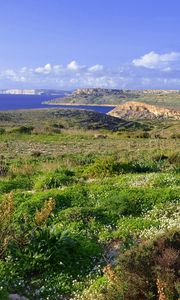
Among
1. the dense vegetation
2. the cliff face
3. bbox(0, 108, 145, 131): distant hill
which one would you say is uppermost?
the dense vegetation

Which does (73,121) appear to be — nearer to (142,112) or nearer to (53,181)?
(53,181)

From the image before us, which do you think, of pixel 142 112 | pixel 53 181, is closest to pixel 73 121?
pixel 53 181

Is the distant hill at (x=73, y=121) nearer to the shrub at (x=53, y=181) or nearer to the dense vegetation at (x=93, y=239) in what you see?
the shrub at (x=53, y=181)

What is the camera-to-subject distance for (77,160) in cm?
2311

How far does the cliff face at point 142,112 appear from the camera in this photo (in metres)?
157

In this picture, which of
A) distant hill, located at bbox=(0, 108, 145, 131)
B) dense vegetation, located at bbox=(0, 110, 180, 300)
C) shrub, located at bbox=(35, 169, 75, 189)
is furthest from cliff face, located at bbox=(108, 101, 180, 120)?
dense vegetation, located at bbox=(0, 110, 180, 300)

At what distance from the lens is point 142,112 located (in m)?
178

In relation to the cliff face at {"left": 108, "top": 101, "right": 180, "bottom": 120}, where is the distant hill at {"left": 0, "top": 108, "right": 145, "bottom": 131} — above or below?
above

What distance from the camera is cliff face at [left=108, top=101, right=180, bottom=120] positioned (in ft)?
516

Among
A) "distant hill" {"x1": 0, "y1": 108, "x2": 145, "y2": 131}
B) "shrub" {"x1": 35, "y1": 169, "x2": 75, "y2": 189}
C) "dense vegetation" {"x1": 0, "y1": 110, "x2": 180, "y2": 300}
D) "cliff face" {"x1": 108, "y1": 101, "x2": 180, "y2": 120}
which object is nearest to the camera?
"dense vegetation" {"x1": 0, "y1": 110, "x2": 180, "y2": 300}

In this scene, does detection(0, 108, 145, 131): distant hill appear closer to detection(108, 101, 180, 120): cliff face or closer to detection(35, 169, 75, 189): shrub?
detection(108, 101, 180, 120): cliff face

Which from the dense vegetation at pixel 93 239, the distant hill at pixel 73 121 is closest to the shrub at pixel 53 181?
the dense vegetation at pixel 93 239

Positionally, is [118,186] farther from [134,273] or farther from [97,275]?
[134,273]

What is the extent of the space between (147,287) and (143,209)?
17.5 feet
